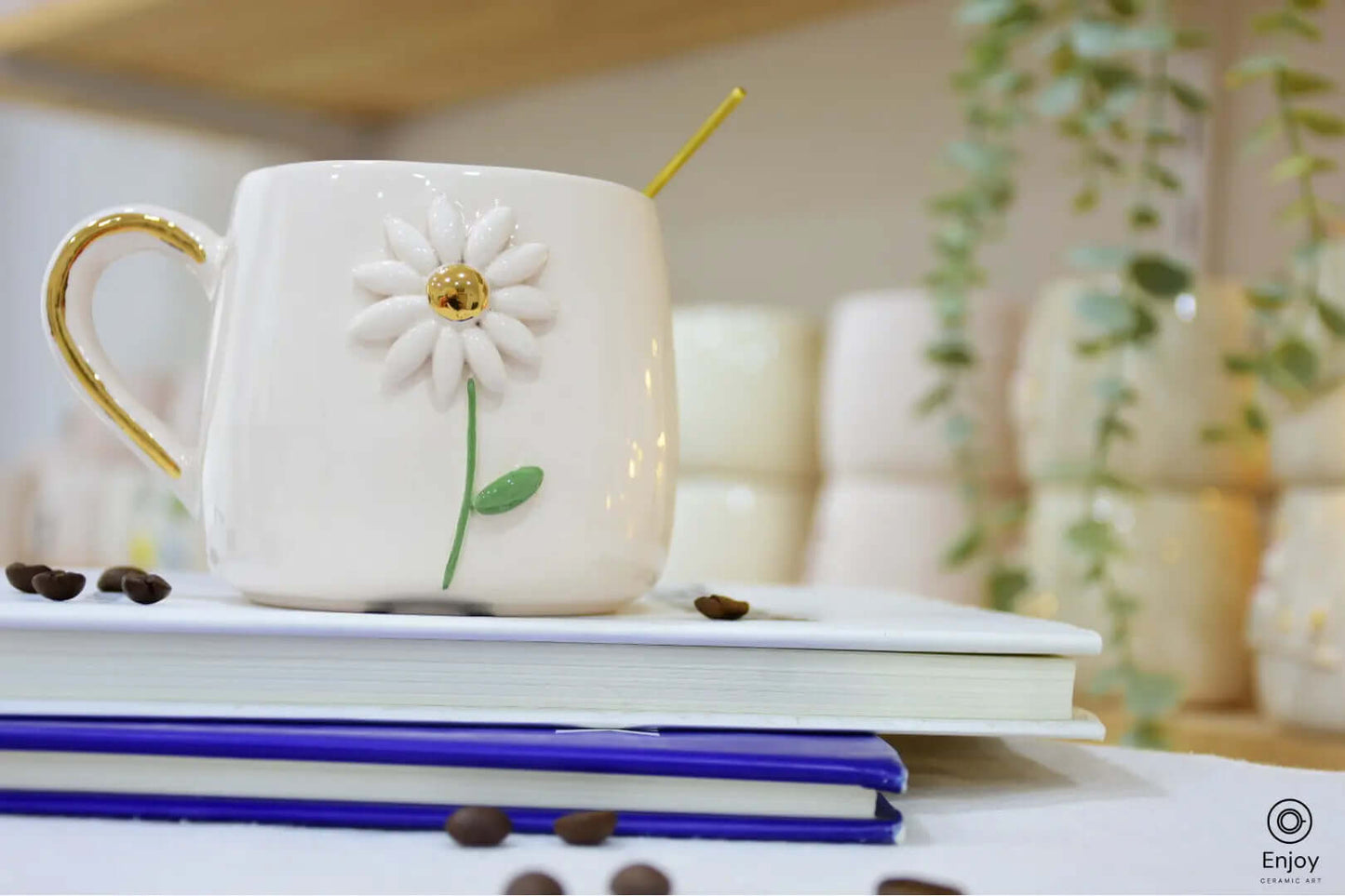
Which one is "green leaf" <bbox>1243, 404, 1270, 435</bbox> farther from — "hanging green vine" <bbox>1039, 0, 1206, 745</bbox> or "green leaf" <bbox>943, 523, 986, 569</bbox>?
"green leaf" <bbox>943, 523, 986, 569</bbox>

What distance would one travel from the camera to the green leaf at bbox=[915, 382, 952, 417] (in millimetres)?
722

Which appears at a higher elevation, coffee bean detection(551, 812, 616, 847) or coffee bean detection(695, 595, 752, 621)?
coffee bean detection(695, 595, 752, 621)

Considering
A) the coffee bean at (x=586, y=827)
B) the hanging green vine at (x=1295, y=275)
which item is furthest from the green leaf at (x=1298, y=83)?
the coffee bean at (x=586, y=827)

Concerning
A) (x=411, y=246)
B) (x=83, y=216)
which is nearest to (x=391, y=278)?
(x=411, y=246)

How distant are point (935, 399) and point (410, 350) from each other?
1.47ft

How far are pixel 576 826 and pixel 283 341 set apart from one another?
0.48 feet

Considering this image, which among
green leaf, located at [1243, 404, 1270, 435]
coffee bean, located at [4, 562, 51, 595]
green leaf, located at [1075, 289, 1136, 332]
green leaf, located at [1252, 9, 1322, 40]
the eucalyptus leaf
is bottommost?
coffee bean, located at [4, 562, 51, 595]

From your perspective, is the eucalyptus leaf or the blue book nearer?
the blue book

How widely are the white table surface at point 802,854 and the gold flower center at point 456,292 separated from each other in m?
0.12

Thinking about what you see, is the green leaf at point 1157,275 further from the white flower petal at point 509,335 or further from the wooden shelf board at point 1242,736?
the white flower petal at point 509,335

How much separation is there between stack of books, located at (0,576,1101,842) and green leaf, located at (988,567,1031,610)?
35 cm

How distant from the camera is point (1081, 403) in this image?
69cm

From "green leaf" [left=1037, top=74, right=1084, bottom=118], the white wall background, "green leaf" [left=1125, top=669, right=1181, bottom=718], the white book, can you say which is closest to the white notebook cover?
the white book

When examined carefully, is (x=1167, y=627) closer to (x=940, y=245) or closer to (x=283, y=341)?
(x=940, y=245)
